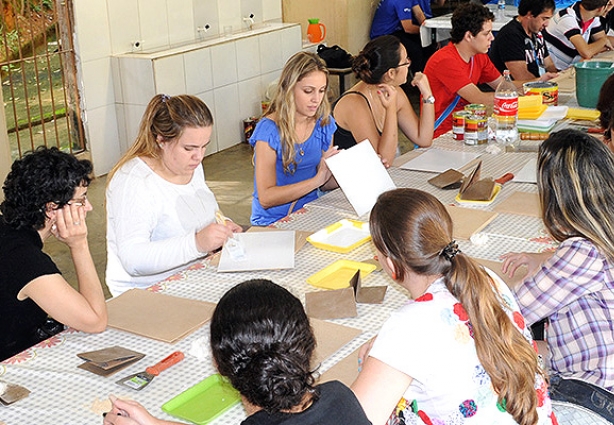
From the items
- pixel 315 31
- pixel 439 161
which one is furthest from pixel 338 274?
pixel 315 31

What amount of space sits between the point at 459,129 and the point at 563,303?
6.56ft

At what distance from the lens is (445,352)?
1600 mm

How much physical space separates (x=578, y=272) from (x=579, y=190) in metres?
0.20

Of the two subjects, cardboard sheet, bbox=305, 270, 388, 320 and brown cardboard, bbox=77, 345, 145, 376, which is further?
cardboard sheet, bbox=305, 270, 388, 320

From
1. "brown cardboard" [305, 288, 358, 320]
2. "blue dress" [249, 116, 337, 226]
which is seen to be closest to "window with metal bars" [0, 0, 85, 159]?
"blue dress" [249, 116, 337, 226]

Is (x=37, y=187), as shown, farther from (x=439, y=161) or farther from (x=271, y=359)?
(x=439, y=161)

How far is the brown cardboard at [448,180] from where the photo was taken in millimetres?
3268

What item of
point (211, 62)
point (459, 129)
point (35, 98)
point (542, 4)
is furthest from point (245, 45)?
point (459, 129)

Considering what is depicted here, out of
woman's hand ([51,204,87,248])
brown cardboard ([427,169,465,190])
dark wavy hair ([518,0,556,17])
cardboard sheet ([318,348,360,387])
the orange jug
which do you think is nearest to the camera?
cardboard sheet ([318,348,360,387])

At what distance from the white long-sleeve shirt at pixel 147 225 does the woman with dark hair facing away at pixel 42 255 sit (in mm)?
329

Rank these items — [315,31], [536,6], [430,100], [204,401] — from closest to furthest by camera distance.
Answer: [204,401] → [430,100] → [536,6] → [315,31]

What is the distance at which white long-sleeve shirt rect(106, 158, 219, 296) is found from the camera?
2.67 metres

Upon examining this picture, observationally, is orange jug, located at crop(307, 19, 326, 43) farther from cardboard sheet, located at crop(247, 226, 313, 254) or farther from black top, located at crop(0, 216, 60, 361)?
black top, located at crop(0, 216, 60, 361)

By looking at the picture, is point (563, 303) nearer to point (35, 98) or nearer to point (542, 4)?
point (542, 4)
